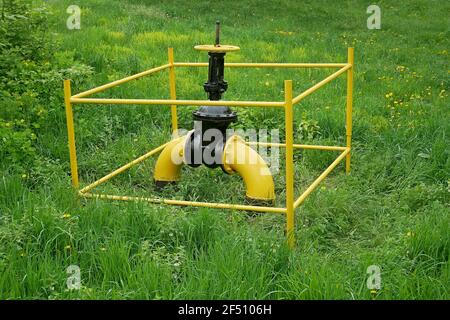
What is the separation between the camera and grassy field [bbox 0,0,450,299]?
10.7ft

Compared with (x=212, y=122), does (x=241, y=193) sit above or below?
below

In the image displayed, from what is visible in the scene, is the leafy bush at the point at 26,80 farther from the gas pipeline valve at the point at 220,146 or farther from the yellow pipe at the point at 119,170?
the gas pipeline valve at the point at 220,146

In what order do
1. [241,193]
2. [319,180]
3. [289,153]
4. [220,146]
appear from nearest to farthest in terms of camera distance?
1. [289,153]
2. [319,180]
3. [220,146]
4. [241,193]

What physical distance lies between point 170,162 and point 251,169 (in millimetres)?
671

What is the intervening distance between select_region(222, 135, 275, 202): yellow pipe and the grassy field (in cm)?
18

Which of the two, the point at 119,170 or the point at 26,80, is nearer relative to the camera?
the point at 119,170

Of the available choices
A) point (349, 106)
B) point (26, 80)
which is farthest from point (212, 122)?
point (26, 80)

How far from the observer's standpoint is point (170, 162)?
4922 millimetres

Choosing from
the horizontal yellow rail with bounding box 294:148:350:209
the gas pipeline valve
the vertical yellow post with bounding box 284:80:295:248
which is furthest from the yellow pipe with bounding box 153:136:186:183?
the vertical yellow post with bounding box 284:80:295:248

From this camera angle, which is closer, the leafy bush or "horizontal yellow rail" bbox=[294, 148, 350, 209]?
"horizontal yellow rail" bbox=[294, 148, 350, 209]

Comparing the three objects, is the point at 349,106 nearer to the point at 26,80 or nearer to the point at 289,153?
the point at 289,153

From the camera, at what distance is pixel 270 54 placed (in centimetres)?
879

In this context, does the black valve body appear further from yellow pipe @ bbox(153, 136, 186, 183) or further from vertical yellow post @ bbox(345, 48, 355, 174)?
vertical yellow post @ bbox(345, 48, 355, 174)

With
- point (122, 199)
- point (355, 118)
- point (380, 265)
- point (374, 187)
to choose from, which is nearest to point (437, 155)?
point (374, 187)
